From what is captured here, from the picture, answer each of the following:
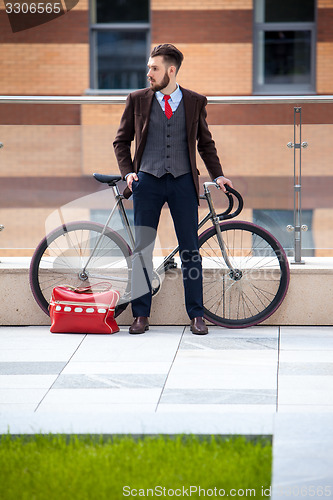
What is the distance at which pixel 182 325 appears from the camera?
247 inches

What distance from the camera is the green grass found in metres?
3.24

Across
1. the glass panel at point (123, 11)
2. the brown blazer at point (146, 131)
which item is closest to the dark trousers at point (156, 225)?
the brown blazer at point (146, 131)

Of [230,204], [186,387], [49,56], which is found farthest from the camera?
[49,56]

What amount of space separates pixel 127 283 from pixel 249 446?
2.59 meters

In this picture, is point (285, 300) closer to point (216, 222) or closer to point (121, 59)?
point (216, 222)

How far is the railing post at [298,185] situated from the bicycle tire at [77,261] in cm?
127

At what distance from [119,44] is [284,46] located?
206 centimetres

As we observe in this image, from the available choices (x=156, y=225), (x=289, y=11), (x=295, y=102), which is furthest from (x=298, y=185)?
(x=289, y=11)

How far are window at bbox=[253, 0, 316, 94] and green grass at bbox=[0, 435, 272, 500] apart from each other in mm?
7657

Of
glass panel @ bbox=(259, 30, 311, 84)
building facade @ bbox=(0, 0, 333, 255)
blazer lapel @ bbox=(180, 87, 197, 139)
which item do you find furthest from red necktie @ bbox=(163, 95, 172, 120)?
glass panel @ bbox=(259, 30, 311, 84)

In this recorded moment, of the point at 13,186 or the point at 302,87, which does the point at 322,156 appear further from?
the point at 302,87

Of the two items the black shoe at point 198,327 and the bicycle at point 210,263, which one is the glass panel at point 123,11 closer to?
the bicycle at point 210,263

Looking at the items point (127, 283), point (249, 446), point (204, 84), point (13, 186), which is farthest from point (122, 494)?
point (204, 84)

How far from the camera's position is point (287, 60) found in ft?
35.6
